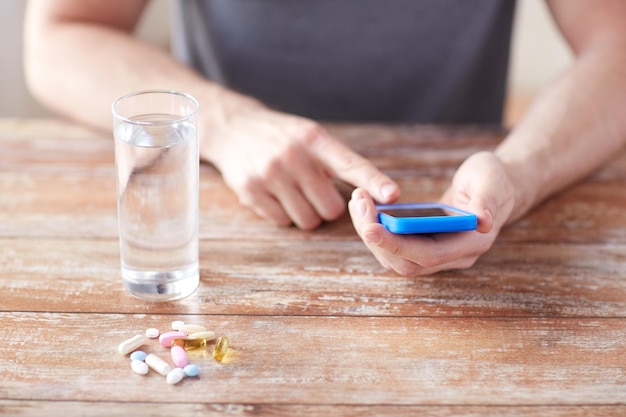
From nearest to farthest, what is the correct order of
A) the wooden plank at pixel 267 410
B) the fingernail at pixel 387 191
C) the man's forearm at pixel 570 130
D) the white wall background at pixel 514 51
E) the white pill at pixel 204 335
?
the wooden plank at pixel 267 410 → the white pill at pixel 204 335 → the fingernail at pixel 387 191 → the man's forearm at pixel 570 130 → the white wall background at pixel 514 51

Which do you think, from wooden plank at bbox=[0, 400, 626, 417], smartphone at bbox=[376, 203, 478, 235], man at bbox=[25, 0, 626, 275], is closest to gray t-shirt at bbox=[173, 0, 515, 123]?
man at bbox=[25, 0, 626, 275]

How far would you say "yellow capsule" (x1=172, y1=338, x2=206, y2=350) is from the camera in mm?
792

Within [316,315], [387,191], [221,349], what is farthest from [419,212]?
[221,349]

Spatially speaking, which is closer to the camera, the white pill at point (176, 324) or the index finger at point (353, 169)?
the white pill at point (176, 324)

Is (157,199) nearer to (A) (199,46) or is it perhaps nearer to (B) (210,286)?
(B) (210,286)

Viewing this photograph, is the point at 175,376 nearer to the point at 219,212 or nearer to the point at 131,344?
the point at 131,344

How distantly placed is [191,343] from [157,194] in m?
0.17

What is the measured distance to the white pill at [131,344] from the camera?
0.77 meters

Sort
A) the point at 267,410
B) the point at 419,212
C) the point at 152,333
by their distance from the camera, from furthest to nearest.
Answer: the point at 419,212 < the point at 152,333 < the point at 267,410

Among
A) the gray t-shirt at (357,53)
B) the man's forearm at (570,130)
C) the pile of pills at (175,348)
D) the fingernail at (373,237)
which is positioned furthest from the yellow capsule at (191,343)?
the gray t-shirt at (357,53)

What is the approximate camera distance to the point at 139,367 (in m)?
0.75

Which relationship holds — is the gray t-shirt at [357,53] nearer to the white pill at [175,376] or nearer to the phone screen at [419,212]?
the phone screen at [419,212]

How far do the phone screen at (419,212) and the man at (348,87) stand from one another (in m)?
0.03

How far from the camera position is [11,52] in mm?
2420
